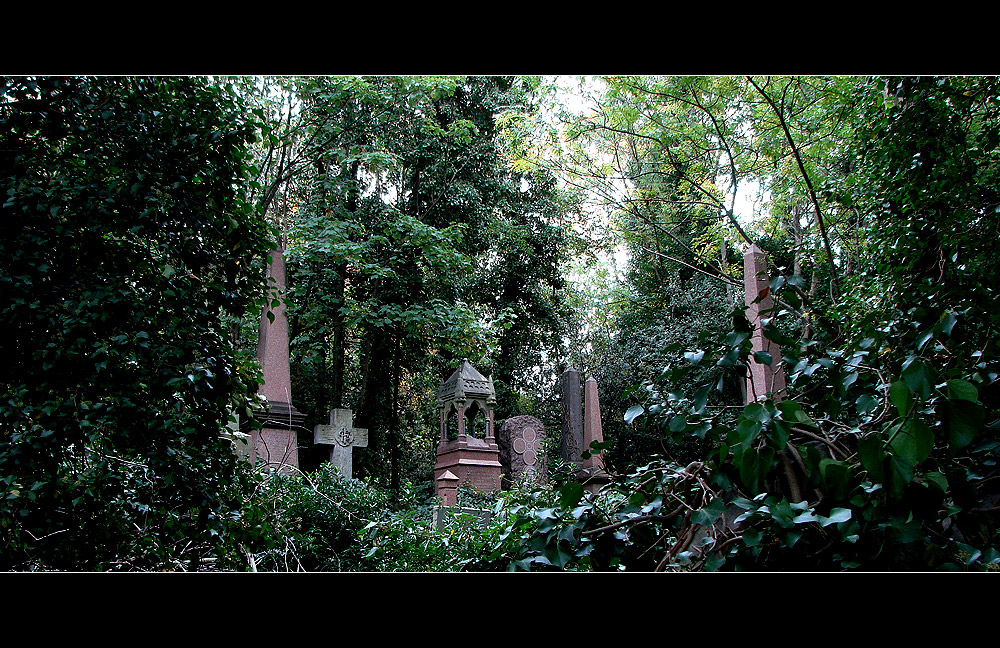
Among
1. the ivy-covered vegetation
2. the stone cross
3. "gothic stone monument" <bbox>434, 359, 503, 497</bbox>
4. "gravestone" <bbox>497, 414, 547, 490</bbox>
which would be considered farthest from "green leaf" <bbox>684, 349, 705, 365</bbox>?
"gravestone" <bbox>497, 414, 547, 490</bbox>

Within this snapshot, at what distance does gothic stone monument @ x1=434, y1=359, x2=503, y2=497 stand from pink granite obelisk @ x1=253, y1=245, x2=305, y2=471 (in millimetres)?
1922

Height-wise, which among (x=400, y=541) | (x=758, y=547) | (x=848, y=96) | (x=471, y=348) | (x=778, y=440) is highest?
(x=848, y=96)

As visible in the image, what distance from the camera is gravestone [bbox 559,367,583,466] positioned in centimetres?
863

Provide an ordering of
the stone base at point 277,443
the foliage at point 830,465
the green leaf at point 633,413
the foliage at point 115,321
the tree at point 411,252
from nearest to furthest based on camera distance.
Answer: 1. the foliage at point 830,465
2. the green leaf at point 633,413
3. the foliage at point 115,321
4. the stone base at point 277,443
5. the tree at point 411,252

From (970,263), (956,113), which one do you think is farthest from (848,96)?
(970,263)

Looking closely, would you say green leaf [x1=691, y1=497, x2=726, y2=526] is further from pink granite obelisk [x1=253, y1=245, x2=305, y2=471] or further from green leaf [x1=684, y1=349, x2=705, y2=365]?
pink granite obelisk [x1=253, y1=245, x2=305, y2=471]

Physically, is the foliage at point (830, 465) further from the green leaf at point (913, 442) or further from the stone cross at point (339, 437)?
the stone cross at point (339, 437)

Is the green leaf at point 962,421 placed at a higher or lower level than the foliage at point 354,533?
higher

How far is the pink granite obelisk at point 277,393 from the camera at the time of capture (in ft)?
18.9

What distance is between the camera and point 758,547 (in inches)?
45.5

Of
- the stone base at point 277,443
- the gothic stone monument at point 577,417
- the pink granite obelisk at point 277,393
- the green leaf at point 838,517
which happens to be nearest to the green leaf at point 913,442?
the green leaf at point 838,517

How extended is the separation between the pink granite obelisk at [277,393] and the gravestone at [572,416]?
389 cm
